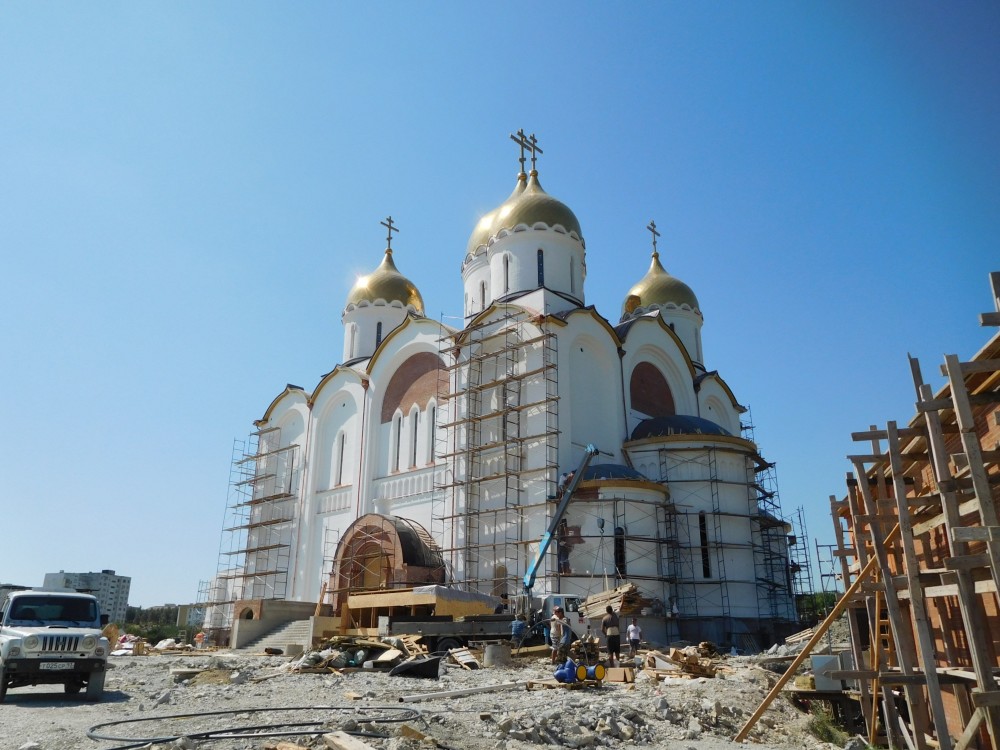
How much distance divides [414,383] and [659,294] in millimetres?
11418

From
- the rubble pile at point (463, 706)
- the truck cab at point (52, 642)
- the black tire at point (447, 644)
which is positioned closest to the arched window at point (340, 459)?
the black tire at point (447, 644)

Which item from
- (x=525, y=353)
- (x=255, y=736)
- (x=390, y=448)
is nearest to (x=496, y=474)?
(x=525, y=353)

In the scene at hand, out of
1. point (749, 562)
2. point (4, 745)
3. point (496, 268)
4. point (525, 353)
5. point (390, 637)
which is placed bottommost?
point (4, 745)

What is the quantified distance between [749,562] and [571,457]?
20.2 ft

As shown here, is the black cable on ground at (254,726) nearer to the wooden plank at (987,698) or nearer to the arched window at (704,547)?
the wooden plank at (987,698)

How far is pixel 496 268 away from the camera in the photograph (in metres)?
28.1

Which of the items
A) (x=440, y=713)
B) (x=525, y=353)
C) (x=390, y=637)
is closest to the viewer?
(x=440, y=713)

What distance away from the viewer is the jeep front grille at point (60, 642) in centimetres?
1056

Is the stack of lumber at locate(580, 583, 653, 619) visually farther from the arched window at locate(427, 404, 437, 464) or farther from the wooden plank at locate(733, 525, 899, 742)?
the wooden plank at locate(733, 525, 899, 742)

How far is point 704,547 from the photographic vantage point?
23.0m

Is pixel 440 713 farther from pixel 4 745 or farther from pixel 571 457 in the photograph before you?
pixel 571 457

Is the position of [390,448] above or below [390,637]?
above

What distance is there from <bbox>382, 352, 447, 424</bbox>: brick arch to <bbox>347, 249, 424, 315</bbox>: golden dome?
235 inches

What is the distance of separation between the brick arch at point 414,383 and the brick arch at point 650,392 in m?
6.52
